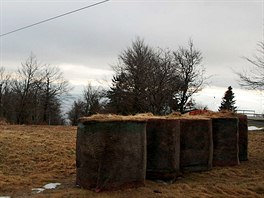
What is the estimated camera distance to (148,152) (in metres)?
8.81

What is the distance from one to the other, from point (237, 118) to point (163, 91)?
103ft

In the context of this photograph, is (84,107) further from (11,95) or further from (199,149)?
(199,149)

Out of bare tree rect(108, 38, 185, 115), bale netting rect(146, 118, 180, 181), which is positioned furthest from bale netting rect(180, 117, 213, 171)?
bare tree rect(108, 38, 185, 115)

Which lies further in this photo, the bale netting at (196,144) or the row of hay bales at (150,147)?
the bale netting at (196,144)


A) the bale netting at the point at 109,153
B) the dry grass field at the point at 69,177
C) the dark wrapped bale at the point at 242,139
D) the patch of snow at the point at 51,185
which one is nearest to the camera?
the bale netting at the point at 109,153

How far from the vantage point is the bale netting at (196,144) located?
9.64m

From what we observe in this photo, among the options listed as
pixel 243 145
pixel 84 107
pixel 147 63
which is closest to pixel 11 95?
pixel 84 107

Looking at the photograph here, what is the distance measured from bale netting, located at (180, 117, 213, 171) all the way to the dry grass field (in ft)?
0.83

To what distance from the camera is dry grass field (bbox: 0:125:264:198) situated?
7.56m

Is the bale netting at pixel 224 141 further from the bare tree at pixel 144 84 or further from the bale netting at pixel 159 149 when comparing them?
the bare tree at pixel 144 84

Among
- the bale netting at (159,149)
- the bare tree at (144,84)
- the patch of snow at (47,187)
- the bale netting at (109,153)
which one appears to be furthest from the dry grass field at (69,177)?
the bare tree at (144,84)

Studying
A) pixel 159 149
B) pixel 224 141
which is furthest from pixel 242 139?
pixel 159 149

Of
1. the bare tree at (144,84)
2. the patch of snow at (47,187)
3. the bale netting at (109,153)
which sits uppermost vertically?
the bare tree at (144,84)

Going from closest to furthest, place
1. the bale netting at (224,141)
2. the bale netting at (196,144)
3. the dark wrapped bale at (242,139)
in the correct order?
the bale netting at (196,144) < the bale netting at (224,141) < the dark wrapped bale at (242,139)
